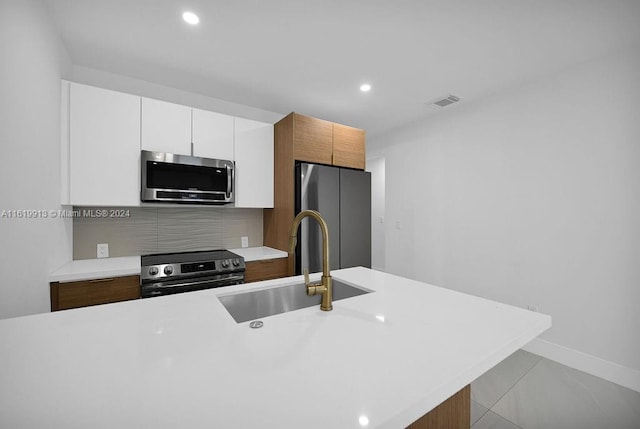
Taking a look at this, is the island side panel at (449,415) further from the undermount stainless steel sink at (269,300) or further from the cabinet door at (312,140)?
the cabinet door at (312,140)

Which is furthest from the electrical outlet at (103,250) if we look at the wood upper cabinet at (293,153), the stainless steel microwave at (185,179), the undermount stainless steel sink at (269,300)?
the undermount stainless steel sink at (269,300)

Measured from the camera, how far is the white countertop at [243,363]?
1.69 ft

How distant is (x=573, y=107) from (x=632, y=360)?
2.06m

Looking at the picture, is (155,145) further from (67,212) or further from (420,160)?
(420,160)

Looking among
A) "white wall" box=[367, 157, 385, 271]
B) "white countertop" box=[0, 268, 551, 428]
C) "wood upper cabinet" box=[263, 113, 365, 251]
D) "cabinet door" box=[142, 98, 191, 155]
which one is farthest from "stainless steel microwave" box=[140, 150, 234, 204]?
"white wall" box=[367, 157, 385, 271]

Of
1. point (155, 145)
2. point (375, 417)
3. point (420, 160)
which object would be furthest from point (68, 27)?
point (420, 160)

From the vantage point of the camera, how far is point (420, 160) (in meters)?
3.71

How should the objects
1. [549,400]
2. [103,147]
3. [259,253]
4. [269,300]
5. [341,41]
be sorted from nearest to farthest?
[269,300] → [549,400] → [341,41] → [103,147] → [259,253]

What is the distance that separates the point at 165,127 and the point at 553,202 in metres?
3.55

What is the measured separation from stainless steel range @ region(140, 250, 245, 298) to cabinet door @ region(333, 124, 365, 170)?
62.0 inches

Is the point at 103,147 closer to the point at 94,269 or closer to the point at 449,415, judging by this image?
the point at 94,269

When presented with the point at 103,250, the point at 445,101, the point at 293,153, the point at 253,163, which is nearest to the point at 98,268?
the point at 103,250

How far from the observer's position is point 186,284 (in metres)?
2.16

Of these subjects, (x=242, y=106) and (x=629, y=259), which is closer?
(x=629, y=259)
